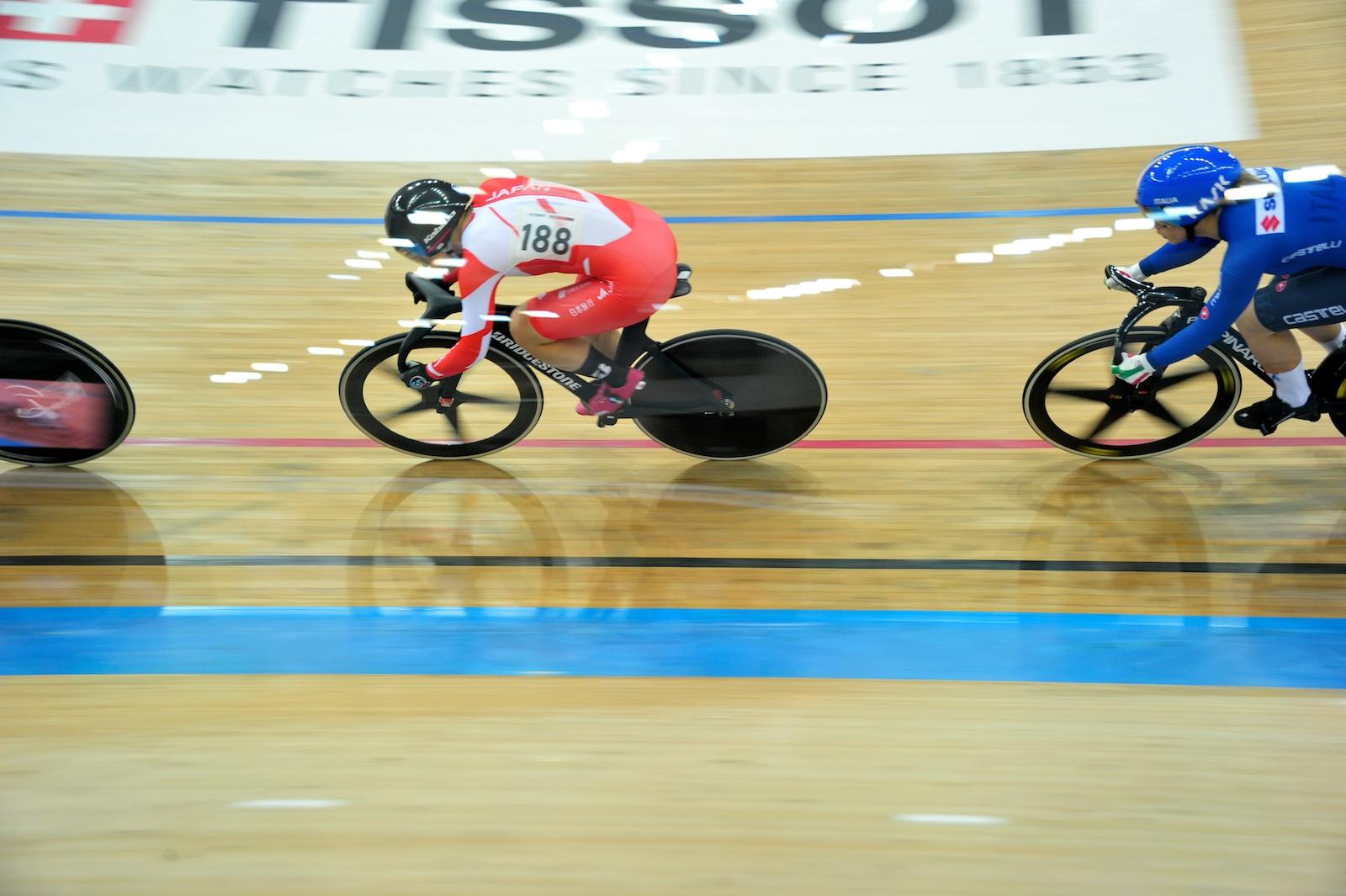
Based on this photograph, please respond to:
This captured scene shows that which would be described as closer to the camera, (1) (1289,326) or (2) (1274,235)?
(2) (1274,235)

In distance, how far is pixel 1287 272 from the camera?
2.38 metres

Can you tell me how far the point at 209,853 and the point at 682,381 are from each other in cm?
165

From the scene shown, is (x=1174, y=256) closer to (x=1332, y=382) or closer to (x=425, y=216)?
(x=1332, y=382)

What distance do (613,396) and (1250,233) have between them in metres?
1.62

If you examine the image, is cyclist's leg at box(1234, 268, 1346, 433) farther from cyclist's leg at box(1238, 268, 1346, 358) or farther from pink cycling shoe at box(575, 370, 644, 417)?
pink cycling shoe at box(575, 370, 644, 417)

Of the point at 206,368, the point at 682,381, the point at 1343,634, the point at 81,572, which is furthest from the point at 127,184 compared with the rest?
the point at 1343,634

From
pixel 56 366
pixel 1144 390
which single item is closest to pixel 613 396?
pixel 1144 390

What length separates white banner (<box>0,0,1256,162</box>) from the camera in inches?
176

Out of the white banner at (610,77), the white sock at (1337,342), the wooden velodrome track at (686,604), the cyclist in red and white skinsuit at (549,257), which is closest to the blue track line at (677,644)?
the wooden velodrome track at (686,604)

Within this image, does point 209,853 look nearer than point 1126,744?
Yes

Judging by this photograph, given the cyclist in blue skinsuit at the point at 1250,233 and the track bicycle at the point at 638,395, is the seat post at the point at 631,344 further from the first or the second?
the cyclist in blue skinsuit at the point at 1250,233

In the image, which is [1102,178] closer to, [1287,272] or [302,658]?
[1287,272]

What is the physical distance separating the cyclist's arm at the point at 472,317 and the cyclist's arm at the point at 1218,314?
1.66m

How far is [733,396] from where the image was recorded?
2807 mm
